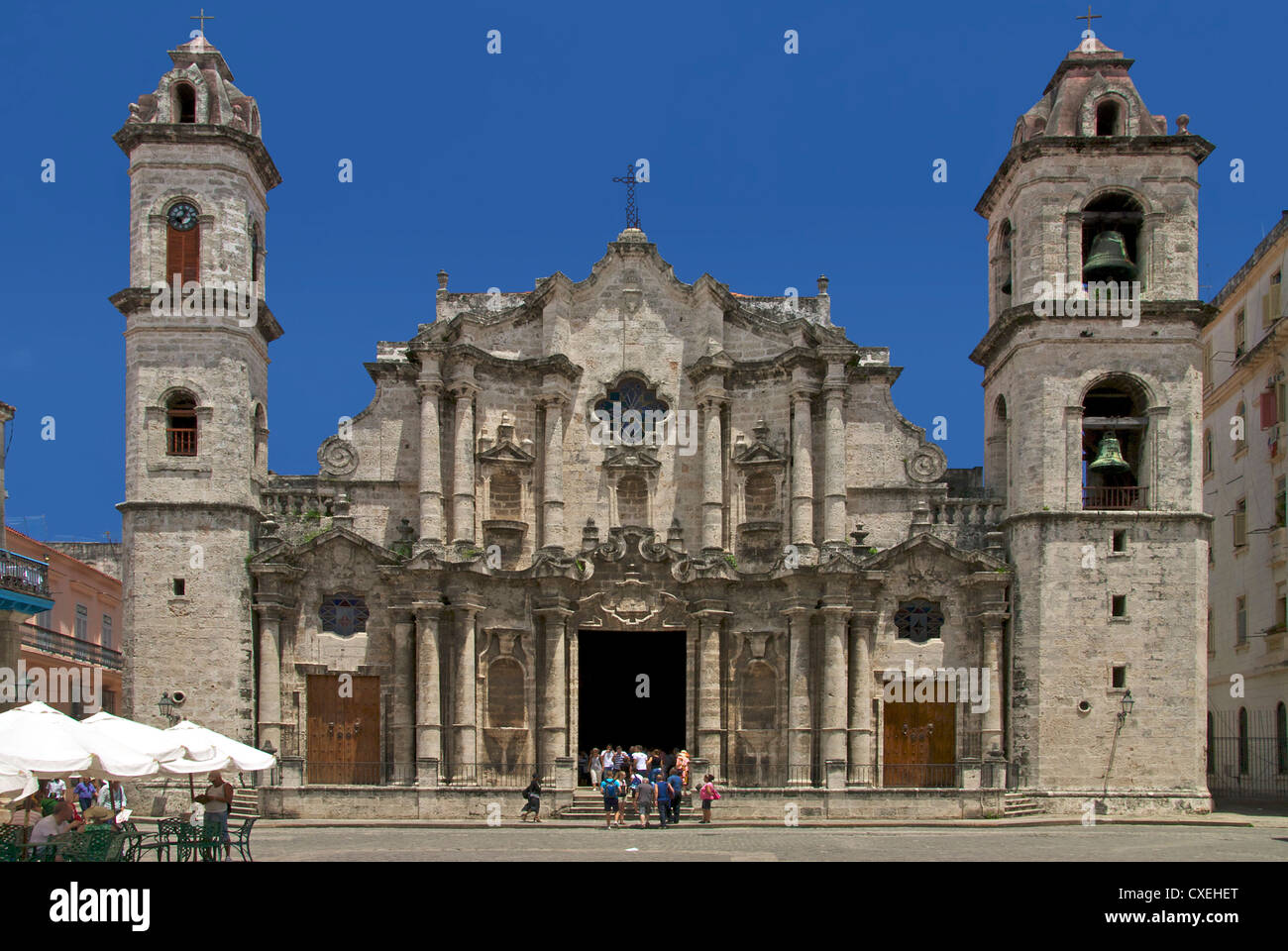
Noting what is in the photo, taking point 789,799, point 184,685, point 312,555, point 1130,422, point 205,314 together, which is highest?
point 205,314

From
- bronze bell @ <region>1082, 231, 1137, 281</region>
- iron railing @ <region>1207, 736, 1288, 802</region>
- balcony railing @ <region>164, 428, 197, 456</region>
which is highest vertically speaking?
bronze bell @ <region>1082, 231, 1137, 281</region>

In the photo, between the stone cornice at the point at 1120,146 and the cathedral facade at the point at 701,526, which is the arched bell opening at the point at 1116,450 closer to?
the cathedral facade at the point at 701,526

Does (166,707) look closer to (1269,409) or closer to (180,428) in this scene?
(180,428)


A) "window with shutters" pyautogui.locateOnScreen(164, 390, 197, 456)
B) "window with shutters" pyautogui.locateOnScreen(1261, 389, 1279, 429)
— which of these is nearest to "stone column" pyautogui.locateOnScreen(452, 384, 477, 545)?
"window with shutters" pyautogui.locateOnScreen(164, 390, 197, 456)

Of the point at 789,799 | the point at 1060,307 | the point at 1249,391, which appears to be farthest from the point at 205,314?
the point at 1249,391

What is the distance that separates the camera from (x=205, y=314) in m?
37.2

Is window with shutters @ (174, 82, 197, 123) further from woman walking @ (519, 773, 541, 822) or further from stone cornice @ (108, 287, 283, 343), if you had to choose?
woman walking @ (519, 773, 541, 822)

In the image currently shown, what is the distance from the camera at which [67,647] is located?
47375 millimetres

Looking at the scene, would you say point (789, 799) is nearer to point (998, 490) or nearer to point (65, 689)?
point (998, 490)

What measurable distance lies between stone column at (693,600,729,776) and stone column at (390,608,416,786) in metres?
7.03

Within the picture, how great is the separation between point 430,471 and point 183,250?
825 cm

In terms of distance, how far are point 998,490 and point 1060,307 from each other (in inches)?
206

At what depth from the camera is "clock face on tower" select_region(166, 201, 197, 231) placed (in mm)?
37719

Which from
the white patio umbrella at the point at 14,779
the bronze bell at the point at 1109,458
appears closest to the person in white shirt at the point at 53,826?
the white patio umbrella at the point at 14,779
